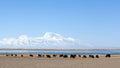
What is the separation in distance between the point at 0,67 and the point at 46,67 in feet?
15.3

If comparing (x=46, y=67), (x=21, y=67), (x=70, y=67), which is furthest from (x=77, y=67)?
(x=21, y=67)

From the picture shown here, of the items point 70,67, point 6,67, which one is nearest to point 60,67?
point 70,67

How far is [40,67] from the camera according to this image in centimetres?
3303

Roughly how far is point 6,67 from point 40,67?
3.44m

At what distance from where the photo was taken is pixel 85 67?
3366 cm

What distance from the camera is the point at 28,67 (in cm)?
3294

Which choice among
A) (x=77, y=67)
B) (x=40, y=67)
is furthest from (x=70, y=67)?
(x=40, y=67)

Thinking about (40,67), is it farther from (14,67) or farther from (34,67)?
(14,67)

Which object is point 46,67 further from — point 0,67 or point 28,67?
point 0,67

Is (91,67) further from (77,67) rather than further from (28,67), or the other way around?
(28,67)

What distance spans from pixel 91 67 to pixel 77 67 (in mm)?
1489

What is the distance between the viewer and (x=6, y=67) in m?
32.1

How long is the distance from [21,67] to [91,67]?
7259 mm

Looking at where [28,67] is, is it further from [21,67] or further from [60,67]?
[60,67]
